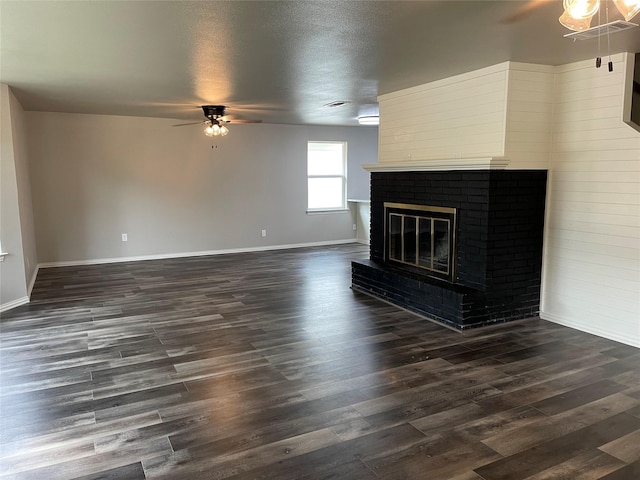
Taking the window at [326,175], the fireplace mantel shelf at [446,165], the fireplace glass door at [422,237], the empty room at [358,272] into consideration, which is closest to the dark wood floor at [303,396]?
the empty room at [358,272]

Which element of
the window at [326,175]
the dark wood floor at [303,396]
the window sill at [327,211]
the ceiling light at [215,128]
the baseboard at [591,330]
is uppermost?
the ceiling light at [215,128]

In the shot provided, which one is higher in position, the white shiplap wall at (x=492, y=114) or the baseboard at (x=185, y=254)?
the white shiplap wall at (x=492, y=114)

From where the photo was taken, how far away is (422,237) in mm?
4809

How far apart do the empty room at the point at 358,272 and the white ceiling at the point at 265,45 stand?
26 millimetres

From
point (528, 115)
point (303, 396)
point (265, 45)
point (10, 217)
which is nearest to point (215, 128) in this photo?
point (10, 217)

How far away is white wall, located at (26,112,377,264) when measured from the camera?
6.85m

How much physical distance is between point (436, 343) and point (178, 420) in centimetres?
210

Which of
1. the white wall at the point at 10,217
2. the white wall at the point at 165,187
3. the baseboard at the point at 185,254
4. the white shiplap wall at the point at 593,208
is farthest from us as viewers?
the baseboard at the point at 185,254

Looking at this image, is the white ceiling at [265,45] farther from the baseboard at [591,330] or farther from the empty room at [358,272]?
the baseboard at [591,330]

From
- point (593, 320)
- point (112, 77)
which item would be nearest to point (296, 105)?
point (112, 77)

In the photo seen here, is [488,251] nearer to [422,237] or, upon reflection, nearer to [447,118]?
[422,237]

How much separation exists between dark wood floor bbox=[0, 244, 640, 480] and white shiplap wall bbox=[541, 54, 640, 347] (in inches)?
11.2

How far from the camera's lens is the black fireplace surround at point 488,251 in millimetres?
4059

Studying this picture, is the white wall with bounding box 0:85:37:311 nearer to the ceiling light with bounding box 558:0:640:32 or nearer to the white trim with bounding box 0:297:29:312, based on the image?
the white trim with bounding box 0:297:29:312
